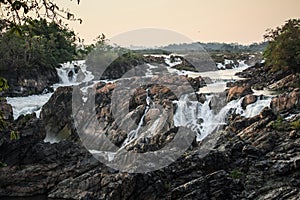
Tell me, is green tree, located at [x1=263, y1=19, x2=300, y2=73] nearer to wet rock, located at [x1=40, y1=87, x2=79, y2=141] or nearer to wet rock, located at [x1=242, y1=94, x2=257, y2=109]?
wet rock, located at [x1=242, y1=94, x2=257, y2=109]

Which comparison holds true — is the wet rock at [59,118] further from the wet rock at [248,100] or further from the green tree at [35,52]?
the wet rock at [248,100]

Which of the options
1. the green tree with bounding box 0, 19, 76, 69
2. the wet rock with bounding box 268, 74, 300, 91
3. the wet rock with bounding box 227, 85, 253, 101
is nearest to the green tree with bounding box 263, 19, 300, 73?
the wet rock with bounding box 268, 74, 300, 91

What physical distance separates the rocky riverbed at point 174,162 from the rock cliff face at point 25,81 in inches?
279

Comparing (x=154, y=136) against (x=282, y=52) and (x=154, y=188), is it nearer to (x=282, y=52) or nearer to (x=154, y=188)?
(x=154, y=188)

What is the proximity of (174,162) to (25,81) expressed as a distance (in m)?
17.9

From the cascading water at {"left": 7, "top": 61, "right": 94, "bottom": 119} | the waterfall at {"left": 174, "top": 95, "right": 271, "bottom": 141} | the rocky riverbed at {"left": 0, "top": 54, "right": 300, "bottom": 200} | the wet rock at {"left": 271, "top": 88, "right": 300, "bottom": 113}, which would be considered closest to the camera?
the rocky riverbed at {"left": 0, "top": 54, "right": 300, "bottom": 200}

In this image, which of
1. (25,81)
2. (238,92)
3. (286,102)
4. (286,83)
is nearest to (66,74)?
(25,81)

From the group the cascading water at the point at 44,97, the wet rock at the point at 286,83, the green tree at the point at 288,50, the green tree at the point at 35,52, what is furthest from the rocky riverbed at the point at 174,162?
the green tree at the point at 35,52

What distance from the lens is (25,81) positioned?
1077 inches

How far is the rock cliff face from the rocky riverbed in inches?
279

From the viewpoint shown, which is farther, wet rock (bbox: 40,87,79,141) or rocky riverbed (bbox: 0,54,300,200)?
wet rock (bbox: 40,87,79,141)

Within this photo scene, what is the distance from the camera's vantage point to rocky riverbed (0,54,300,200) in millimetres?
10867

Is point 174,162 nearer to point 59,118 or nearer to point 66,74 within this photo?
point 59,118

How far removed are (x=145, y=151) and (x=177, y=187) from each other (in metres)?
3.82
